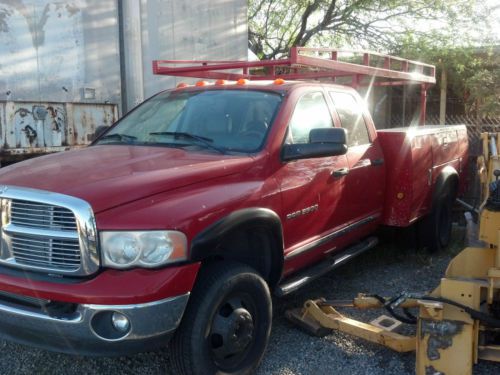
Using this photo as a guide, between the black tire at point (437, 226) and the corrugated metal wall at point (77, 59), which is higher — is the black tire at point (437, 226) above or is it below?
below

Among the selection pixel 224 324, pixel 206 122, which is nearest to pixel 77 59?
pixel 206 122

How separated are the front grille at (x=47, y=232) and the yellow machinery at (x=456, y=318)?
184cm

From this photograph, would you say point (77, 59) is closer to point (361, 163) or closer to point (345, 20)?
point (361, 163)

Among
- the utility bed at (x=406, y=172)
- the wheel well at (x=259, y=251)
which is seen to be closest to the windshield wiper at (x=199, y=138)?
the wheel well at (x=259, y=251)

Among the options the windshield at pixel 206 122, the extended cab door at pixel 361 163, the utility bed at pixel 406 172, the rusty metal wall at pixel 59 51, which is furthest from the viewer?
the rusty metal wall at pixel 59 51

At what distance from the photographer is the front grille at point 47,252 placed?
274 centimetres

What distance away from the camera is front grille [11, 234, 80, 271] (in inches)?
108

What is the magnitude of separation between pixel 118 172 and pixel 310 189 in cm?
145

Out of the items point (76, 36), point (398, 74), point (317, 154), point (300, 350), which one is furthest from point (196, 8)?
point (300, 350)

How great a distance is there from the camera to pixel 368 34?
15969 millimetres

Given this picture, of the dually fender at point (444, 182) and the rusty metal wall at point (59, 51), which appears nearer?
the dually fender at point (444, 182)

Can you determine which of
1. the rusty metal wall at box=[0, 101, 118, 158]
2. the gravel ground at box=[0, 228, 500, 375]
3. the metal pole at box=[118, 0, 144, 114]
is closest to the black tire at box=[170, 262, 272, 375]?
the gravel ground at box=[0, 228, 500, 375]

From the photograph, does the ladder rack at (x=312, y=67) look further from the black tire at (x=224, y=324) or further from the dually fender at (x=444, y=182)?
the black tire at (x=224, y=324)

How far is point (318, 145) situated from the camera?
3.69 metres
